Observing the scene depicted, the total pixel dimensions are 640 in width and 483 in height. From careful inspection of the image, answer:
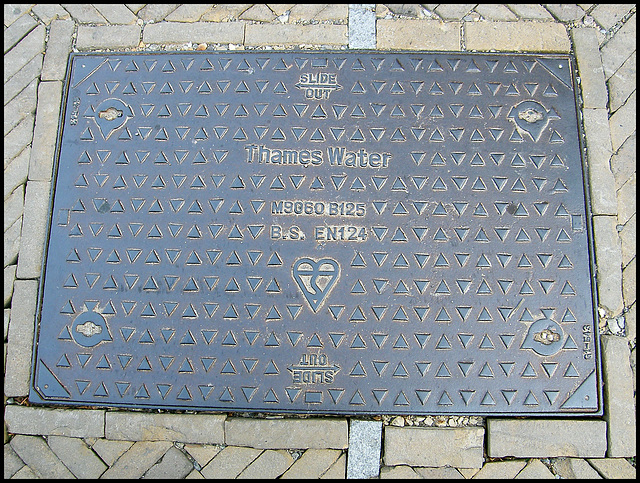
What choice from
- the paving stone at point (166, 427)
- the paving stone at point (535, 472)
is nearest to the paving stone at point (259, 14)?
the paving stone at point (166, 427)

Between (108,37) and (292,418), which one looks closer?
(292,418)

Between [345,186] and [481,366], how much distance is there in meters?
1.33

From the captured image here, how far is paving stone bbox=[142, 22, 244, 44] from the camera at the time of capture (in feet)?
9.34

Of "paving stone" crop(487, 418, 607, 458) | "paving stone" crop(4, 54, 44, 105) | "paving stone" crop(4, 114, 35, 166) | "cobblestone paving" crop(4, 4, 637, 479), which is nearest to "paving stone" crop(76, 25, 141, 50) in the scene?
"cobblestone paving" crop(4, 4, 637, 479)

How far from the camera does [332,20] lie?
2857 millimetres

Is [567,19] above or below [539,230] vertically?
above

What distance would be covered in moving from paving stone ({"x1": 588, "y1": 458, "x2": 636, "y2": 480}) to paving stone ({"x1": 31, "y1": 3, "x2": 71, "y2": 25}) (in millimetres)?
4465

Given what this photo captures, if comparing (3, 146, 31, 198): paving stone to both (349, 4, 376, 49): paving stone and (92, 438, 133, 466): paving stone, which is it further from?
(349, 4, 376, 49): paving stone

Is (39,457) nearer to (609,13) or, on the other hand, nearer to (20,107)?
(20,107)

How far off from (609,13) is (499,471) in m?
3.05

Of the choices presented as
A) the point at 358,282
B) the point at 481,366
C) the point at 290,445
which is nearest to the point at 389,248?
the point at 358,282

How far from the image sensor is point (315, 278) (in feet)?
8.18

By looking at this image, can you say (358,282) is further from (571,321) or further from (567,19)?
(567,19)

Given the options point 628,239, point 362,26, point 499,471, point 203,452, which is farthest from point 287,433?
point 362,26
